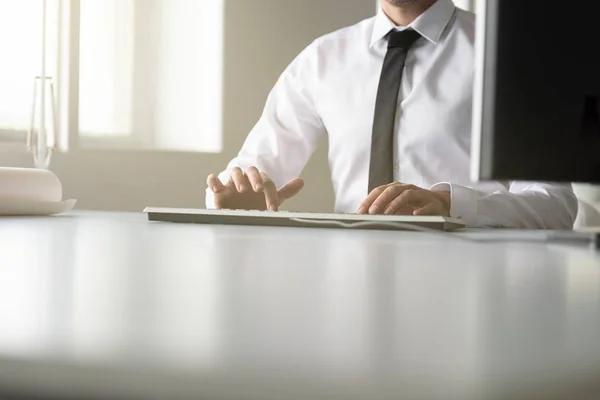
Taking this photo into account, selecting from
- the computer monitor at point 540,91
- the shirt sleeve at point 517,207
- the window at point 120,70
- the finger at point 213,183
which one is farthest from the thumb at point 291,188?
the window at point 120,70

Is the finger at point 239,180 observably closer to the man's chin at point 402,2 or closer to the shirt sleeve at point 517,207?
the shirt sleeve at point 517,207

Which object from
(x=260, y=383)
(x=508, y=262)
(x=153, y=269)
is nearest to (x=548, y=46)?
(x=508, y=262)

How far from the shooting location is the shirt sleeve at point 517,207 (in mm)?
1157

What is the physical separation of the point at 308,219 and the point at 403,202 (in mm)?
205

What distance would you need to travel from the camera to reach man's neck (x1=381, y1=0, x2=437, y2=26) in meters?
1.98

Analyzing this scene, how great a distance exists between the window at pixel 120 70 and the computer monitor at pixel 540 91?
1976mm

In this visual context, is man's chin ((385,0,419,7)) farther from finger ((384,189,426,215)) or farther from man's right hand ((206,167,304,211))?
finger ((384,189,426,215))

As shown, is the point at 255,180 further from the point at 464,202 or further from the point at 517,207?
the point at 517,207

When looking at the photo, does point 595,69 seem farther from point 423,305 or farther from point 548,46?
point 423,305

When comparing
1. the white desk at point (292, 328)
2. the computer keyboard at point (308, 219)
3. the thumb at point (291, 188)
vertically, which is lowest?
the computer keyboard at point (308, 219)

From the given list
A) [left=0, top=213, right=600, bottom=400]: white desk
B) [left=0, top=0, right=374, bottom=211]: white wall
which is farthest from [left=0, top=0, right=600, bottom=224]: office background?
[left=0, top=213, right=600, bottom=400]: white desk

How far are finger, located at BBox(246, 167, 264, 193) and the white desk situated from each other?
0.76 m

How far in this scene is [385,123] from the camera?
1726 mm

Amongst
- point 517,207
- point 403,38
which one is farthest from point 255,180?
point 403,38
